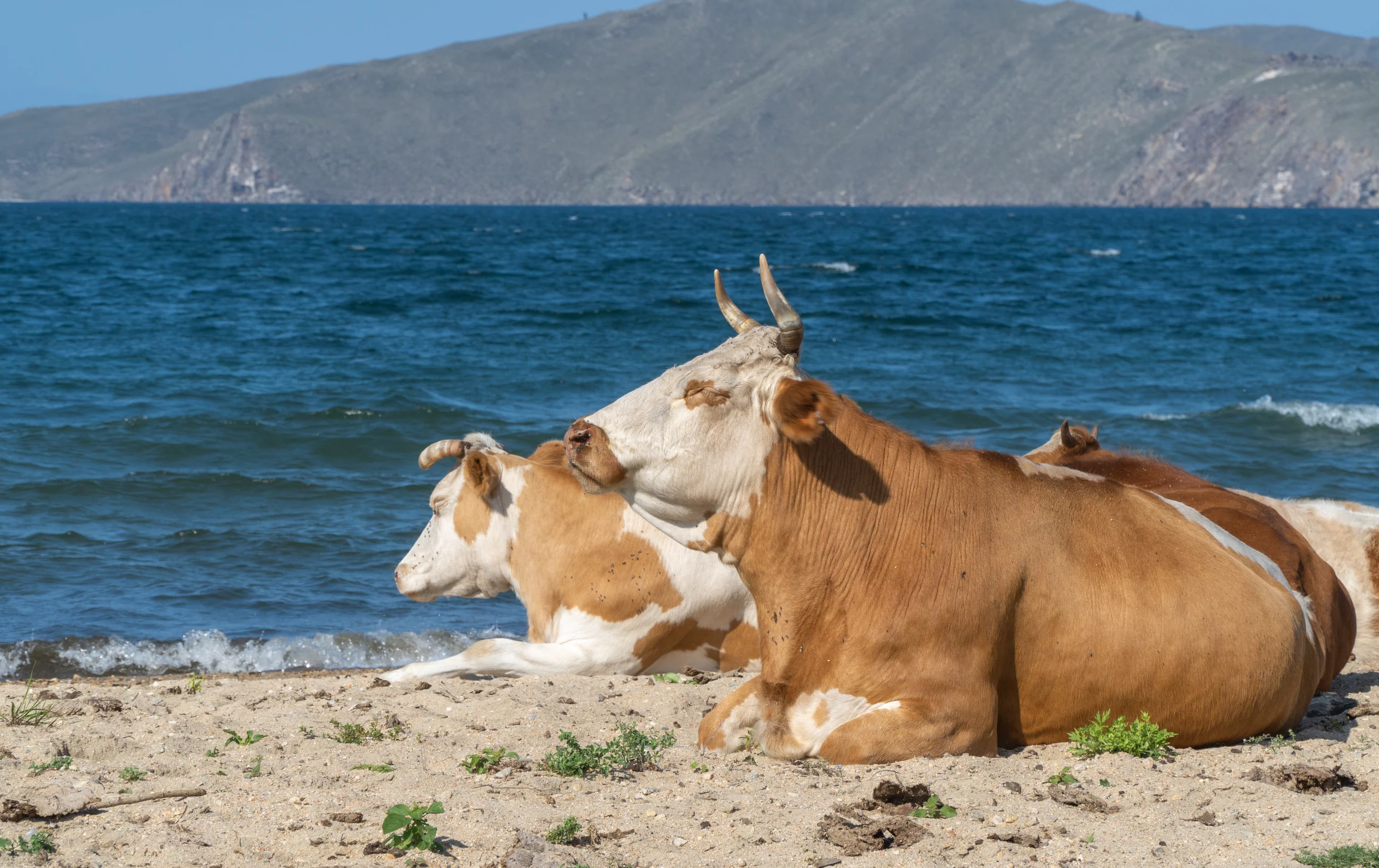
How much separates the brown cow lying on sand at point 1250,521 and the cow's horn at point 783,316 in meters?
1.53

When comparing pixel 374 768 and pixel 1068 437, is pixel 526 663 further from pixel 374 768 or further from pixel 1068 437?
pixel 1068 437

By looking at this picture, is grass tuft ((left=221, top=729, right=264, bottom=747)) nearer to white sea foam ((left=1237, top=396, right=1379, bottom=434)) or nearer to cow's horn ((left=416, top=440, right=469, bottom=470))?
cow's horn ((left=416, top=440, right=469, bottom=470))

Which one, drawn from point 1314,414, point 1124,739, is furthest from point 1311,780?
point 1314,414

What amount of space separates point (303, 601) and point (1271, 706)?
7.22 metres

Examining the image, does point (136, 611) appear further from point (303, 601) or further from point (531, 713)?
point (531, 713)

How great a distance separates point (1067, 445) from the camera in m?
7.62

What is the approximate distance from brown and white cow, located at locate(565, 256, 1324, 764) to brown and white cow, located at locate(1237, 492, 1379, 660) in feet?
7.96

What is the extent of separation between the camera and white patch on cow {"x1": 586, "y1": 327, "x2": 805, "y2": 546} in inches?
203

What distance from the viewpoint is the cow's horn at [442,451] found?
8328 mm

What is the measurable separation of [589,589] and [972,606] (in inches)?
113

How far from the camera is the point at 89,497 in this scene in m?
13.6

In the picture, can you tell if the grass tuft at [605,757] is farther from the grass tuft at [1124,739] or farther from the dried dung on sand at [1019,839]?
the grass tuft at [1124,739]

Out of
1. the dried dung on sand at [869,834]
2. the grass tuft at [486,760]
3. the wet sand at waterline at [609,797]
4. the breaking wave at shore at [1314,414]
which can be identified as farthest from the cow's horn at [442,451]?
the breaking wave at shore at [1314,414]

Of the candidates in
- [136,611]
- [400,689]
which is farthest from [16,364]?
[400,689]
